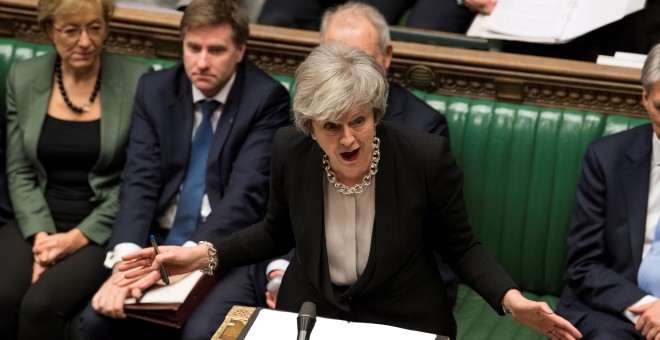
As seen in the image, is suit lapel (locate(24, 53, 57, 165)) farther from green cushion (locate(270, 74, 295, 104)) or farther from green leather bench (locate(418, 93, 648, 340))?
green leather bench (locate(418, 93, 648, 340))

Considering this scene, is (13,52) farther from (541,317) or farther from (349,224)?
(541,317)

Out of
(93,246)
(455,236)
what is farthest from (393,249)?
(93,246)

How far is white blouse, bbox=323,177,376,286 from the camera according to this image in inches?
105

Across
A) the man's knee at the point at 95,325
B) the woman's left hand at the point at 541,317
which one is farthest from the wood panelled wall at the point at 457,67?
the woman's left hand at the point at 541,317

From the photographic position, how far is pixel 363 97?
244cm

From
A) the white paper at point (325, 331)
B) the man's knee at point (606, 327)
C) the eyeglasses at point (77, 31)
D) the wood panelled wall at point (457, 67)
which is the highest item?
the eyeglasses at point (77, 31)

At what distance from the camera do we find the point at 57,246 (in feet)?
11.4

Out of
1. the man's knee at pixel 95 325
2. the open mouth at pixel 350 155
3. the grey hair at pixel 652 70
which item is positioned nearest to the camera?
the open mouth at pixel 350 155

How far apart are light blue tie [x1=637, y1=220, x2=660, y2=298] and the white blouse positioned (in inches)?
35.5

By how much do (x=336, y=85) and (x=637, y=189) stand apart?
115 cm

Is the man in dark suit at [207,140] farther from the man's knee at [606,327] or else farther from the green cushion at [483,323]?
the man's knee at [606,327]

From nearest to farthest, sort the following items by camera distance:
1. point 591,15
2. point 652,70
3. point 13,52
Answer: point 652,70
point 591,15
point 13,52

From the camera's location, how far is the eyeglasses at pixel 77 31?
3.55 m

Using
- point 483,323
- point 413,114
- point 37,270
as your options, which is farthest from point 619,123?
point 37,270
